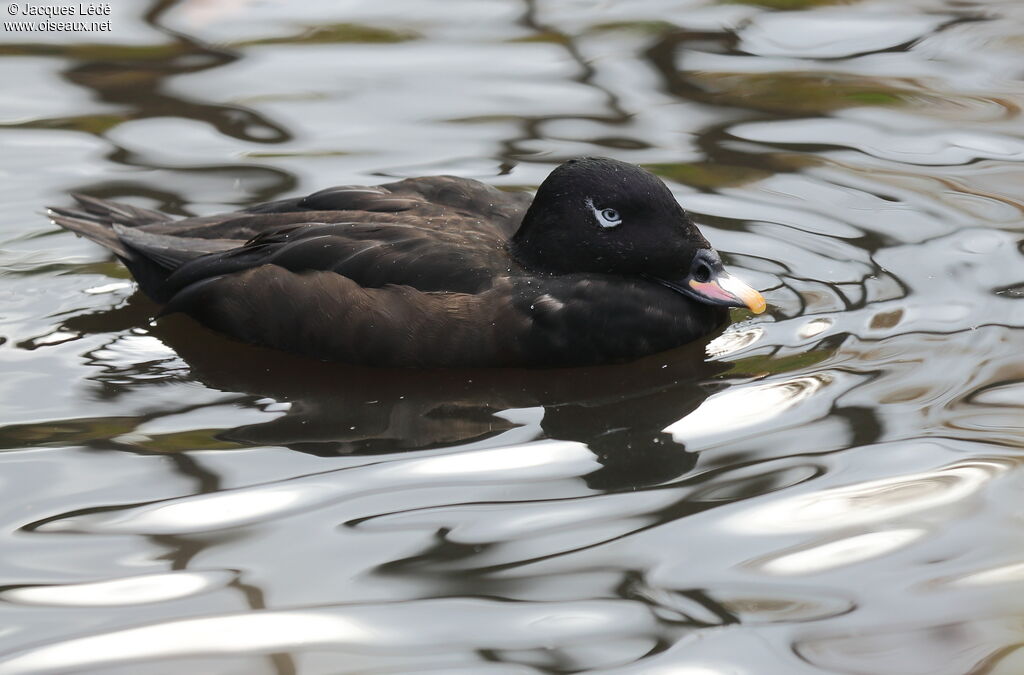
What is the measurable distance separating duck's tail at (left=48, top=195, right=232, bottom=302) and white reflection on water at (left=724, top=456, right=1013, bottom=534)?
2823 millimetres

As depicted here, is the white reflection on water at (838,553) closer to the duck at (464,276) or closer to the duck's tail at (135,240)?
the duck at (464,276)

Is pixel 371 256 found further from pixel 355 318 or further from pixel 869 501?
pixel 869 501

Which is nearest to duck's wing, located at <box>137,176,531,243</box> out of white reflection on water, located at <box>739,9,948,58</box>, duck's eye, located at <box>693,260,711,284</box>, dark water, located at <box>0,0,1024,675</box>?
dark water, located at <box>0,0,1024,675</box>

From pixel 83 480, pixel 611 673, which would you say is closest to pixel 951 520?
pixel 611 673

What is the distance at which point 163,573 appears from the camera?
4461 millimetres

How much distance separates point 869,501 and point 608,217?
1.88 m

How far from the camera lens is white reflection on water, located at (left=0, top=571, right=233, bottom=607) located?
4332 mm

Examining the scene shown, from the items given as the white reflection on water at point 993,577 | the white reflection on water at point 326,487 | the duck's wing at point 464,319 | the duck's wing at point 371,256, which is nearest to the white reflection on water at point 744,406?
the white reflection on water at point 326,487

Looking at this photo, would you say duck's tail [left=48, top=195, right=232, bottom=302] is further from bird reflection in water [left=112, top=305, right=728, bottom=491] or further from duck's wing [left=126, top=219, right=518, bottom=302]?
bird reflection in water [left=112, top=305, right=728, bottom=491]

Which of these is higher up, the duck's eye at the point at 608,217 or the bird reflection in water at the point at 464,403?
the duck's eye at the point at 608,217

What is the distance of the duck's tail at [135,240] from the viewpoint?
21.3 ft

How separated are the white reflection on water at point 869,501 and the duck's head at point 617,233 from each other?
142cm

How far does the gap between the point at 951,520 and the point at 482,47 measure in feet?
18.5

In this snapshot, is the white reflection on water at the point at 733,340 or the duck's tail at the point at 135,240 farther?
the duck's tail at the point at 135,240
